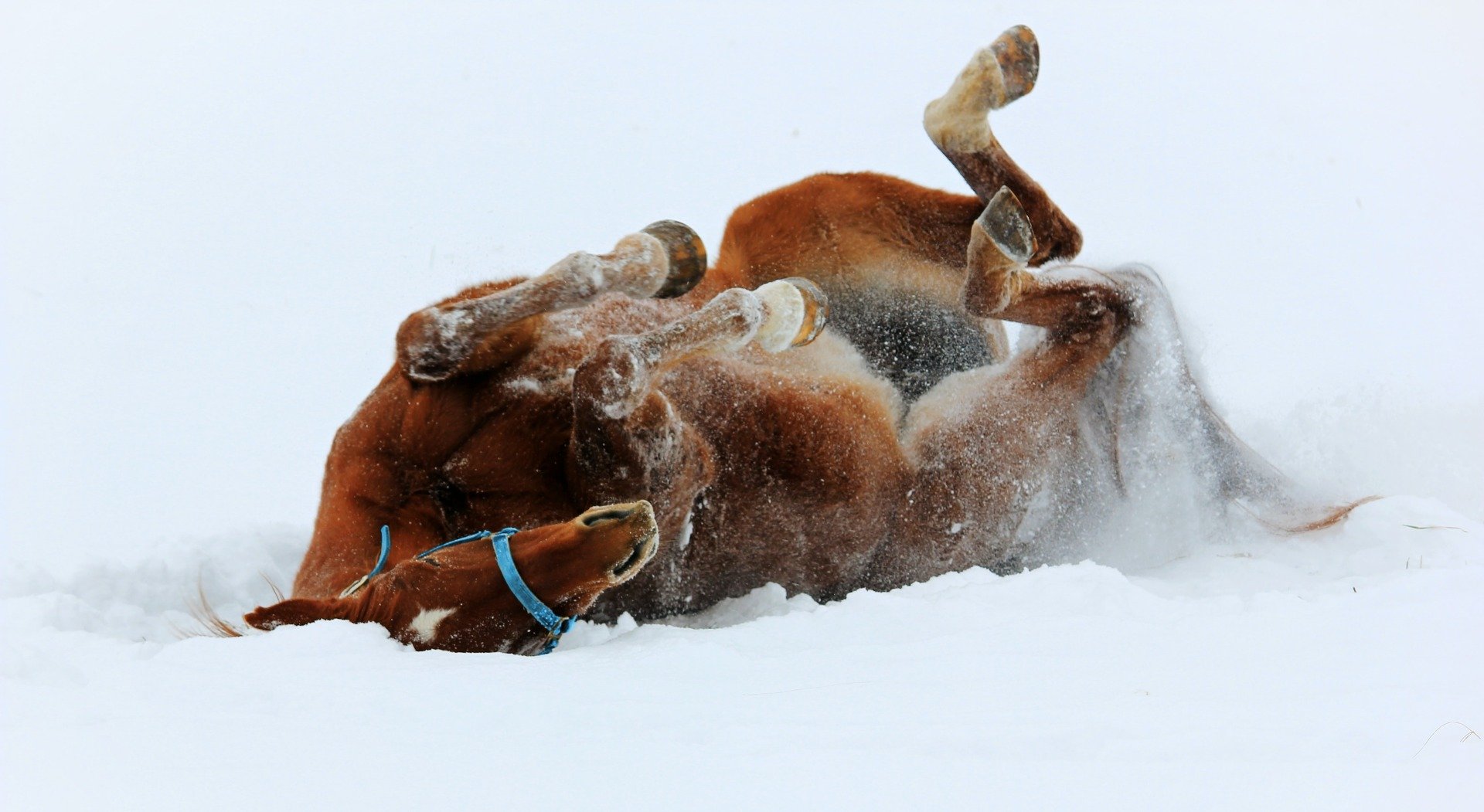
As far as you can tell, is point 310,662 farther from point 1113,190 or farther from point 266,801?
point 1113,190

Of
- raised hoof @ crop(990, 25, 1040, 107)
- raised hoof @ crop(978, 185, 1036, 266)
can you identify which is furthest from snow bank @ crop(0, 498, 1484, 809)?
raised hoof @ crop(990, 25, 1040, 107)

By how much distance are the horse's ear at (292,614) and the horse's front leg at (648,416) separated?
66 cm

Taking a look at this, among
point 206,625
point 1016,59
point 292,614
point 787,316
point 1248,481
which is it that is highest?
point 1016,59

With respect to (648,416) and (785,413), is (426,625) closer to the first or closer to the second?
(648,416)

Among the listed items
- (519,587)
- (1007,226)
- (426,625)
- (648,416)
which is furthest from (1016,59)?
(426,625)

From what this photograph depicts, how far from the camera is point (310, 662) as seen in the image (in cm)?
166

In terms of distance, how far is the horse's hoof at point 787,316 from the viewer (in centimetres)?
266

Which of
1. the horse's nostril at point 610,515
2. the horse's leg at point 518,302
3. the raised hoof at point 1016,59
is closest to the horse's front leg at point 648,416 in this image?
the horse's leg at point 518,302

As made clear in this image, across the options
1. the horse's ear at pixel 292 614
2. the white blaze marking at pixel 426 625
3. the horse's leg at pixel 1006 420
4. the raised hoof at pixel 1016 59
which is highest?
the raised hoof at pixel 1016 59

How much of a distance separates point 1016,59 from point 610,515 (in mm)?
2125

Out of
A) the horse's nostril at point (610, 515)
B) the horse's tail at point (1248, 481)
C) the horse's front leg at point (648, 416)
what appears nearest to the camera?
the horse's nostril at point (610, 515)

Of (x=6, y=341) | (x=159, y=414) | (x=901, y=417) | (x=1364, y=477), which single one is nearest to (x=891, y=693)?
(x=901, y=417)

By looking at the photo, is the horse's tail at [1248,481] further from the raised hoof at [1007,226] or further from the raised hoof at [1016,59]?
the raised hoof at [1016,59]

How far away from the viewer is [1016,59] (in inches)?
121
